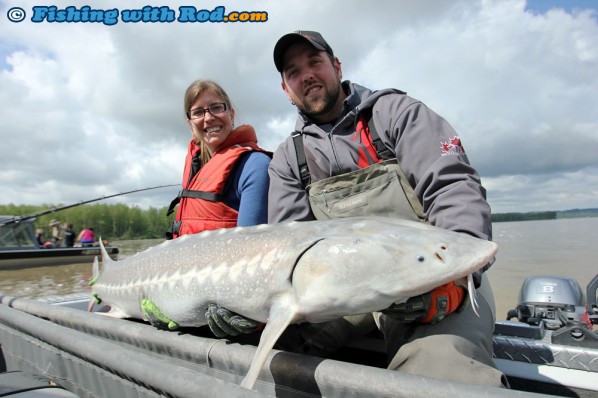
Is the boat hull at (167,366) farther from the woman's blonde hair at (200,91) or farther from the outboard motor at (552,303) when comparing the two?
the woman's blonde hair at (200,91)

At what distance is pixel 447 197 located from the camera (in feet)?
5.64

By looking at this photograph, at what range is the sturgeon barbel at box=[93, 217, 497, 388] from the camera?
125 cm

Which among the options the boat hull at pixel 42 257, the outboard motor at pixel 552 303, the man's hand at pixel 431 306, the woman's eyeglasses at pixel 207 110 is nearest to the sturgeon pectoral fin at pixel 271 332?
the man's hand at pixel 431 306

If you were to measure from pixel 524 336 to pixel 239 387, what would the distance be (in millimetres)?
1631

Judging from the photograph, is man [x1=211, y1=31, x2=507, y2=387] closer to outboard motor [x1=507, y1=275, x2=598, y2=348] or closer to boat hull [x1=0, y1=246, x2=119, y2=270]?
outboard motor [x1=507, y1=275, x2=598, y2=348]

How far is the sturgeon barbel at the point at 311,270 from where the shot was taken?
125cm

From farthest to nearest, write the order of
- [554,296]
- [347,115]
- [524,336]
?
[554,296]
[347,115]
[524,336]

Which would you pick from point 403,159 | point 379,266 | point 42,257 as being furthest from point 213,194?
point 42,257

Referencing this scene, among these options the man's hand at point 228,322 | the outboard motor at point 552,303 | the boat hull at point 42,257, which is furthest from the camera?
the boat hull at point 42,257

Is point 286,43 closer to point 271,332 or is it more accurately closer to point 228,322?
point 228,322

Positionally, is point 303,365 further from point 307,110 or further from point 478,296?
point 307,110

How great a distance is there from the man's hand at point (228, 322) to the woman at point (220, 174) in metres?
0.89

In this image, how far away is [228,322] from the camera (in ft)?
5.40

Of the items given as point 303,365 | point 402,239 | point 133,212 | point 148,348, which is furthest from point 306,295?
point 133,212
